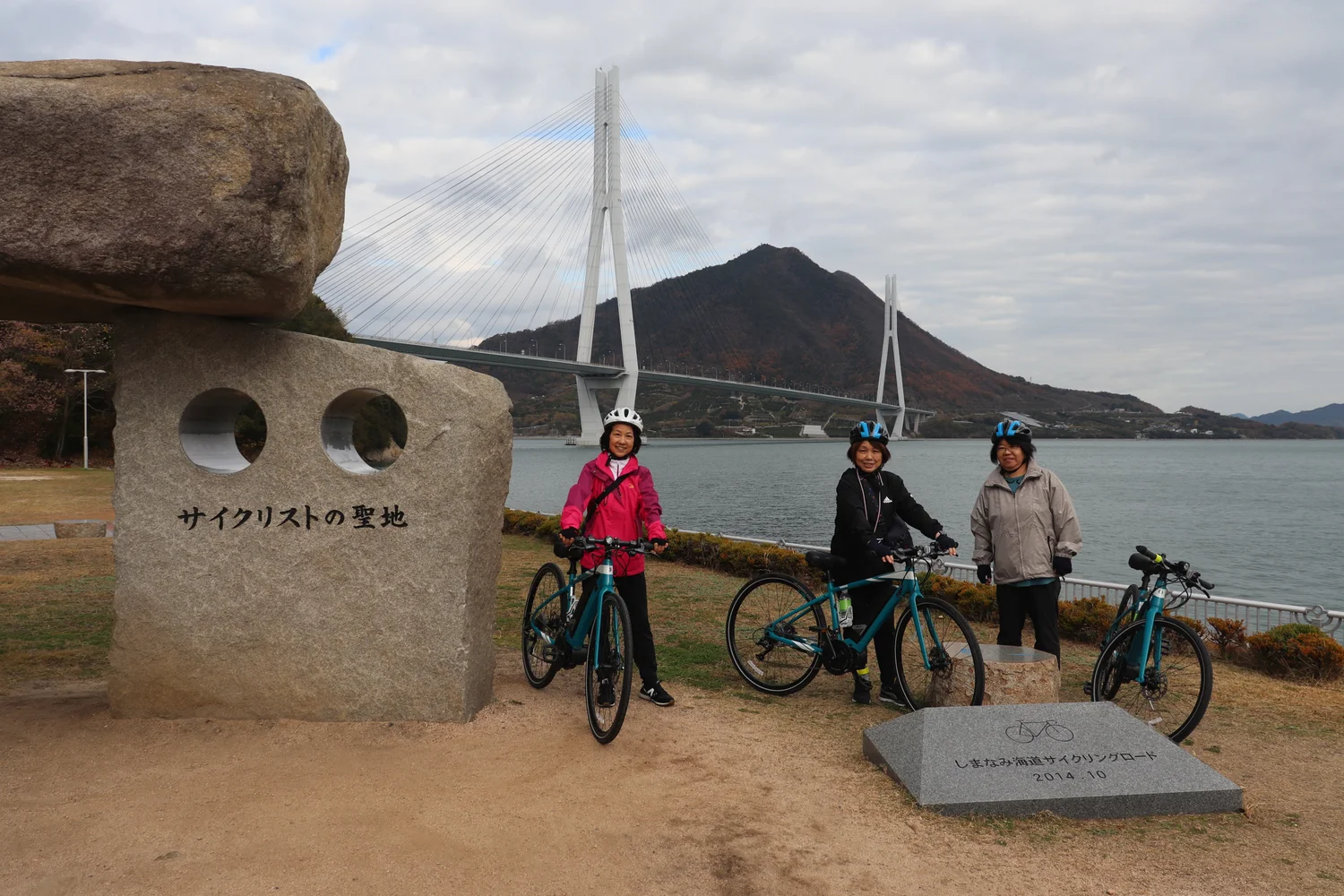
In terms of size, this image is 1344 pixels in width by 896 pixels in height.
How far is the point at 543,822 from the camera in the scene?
2844 millimetres

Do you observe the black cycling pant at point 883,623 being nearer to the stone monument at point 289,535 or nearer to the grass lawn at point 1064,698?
the grass lawn at point 1064,698

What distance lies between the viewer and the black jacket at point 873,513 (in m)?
4.01

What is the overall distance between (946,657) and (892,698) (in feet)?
1.84

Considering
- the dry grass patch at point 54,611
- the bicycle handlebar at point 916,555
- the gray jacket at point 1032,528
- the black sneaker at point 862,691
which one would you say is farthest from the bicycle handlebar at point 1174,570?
the dry grass patch at point 54,611

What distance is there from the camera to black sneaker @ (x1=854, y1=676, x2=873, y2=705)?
414 cm

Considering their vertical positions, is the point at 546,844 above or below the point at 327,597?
below

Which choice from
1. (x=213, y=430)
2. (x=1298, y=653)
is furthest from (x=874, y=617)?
(x=213, y=430)

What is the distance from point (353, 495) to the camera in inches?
144

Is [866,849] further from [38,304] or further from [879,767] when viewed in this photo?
[38,304]

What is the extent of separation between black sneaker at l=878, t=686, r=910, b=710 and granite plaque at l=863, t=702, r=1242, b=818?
868 mm

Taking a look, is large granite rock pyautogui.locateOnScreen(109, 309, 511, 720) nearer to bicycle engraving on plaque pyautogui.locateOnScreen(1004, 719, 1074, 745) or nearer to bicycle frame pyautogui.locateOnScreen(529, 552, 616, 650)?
bicycle frame pyautogui.locateOnScreen(529, 552, 616, 650)

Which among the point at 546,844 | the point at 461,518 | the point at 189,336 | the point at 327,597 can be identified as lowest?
the point at 546,844

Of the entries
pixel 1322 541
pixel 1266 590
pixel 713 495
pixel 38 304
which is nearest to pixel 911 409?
pixel 713 495

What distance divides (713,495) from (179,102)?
2419 centimetres
